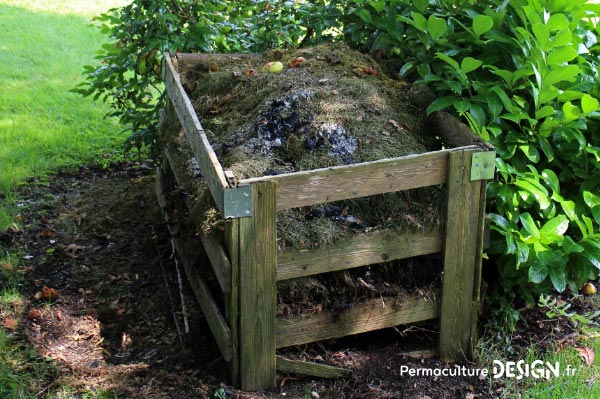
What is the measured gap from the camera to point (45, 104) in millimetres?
7652

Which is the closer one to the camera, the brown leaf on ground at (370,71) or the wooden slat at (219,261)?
the wooden slat at (219,261)

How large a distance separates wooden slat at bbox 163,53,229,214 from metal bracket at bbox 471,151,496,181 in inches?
46.0

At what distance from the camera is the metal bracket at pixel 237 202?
307 centimetres

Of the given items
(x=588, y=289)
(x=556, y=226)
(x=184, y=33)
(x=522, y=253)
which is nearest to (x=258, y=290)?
(x=522, y=253)

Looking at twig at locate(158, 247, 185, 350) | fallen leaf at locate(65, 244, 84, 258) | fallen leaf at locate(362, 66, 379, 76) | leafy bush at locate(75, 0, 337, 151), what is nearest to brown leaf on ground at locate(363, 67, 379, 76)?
fallen leaf at locate(362, 66, 379, 76)

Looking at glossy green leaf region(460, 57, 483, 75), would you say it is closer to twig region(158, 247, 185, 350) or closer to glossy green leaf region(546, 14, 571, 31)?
glossy green leaf region(546, 14, 571, 31)

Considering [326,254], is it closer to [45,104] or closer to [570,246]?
[570,246]

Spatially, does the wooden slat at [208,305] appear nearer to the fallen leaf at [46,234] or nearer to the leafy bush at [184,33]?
the fallen leaf at [46,234]

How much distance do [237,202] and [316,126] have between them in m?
0.94

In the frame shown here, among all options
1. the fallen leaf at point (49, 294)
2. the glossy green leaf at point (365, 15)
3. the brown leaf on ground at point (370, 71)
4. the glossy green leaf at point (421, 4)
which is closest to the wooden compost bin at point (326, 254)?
the glossy green leaf at point (421, 4)

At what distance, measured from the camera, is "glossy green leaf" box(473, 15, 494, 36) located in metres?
3.66

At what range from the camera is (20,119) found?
23.7 ft

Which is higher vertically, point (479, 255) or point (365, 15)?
point (365, 15)

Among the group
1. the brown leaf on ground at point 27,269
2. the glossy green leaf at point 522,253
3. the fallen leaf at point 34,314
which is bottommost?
the fallen leaf at point 34,314
